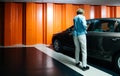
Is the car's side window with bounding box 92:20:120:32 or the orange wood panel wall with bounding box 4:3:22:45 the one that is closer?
the car's side window with bounding box 92:20:120:32

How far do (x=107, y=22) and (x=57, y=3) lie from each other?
690 cm

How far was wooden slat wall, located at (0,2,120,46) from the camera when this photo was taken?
13.1 meters

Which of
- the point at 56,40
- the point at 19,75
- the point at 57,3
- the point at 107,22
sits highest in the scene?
the point at 57,3

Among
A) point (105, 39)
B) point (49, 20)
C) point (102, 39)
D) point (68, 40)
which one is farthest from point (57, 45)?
point (105, 39)

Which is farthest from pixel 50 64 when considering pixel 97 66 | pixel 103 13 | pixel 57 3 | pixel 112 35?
pixel 103 13

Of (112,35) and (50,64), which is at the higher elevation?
(112,35)

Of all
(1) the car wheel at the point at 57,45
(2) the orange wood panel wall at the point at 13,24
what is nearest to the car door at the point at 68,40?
(1) the car wheel at the point at 57,45

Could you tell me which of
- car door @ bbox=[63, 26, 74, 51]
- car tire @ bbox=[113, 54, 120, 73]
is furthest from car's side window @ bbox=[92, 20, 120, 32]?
car door @ bbox=[63, 26, 74, 51]

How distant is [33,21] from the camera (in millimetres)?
13305

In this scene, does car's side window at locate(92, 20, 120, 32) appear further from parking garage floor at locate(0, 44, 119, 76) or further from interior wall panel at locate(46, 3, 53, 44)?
interior wall panel at locate(46, 3, 53, 44)

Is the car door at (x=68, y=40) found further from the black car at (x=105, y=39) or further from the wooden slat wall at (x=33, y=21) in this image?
the wooden slat wall at (x=33, y=21)

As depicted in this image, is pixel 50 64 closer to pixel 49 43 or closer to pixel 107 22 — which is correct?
pixel 107 22

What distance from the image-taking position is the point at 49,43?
44.5 feet

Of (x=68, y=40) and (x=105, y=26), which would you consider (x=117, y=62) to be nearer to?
(x=105, y=26)
